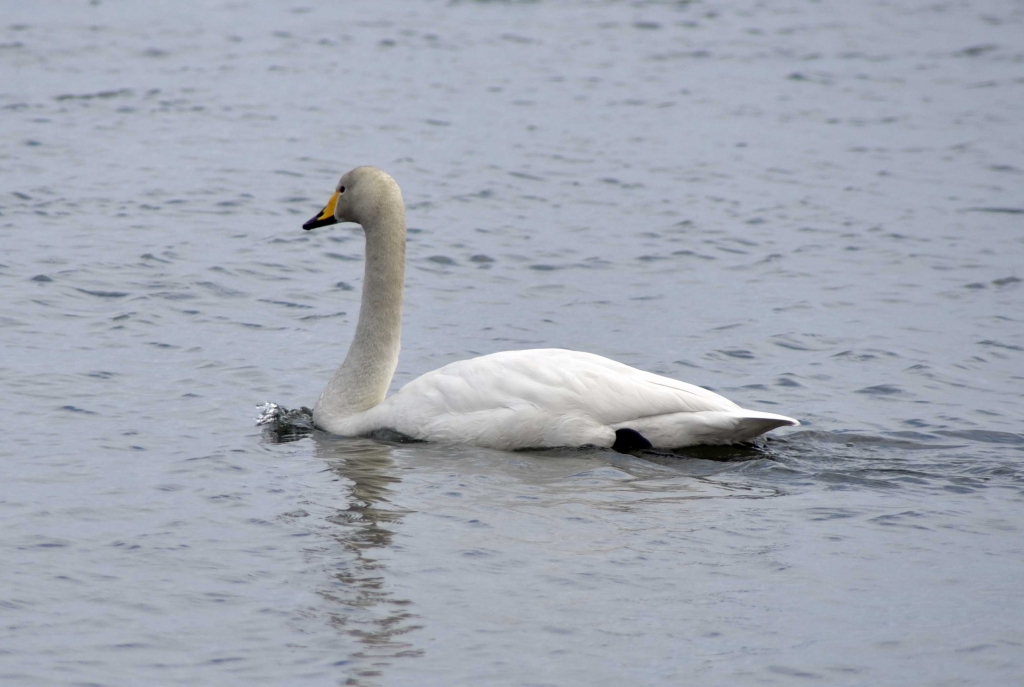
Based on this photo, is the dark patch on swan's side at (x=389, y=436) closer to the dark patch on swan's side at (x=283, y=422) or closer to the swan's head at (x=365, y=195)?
the dark patch on swan's side at (x=283, y=422)

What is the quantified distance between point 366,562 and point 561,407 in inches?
80.3

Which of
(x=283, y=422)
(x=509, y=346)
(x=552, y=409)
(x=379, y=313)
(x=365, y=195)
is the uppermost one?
(x=365, y=195)

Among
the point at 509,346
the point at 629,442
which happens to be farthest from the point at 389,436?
the point at 509,346

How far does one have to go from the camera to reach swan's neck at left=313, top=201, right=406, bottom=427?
9.03 metres

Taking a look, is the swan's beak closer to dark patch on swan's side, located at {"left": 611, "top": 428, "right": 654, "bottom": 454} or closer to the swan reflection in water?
the swan reflection in water

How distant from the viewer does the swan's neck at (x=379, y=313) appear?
9031mm

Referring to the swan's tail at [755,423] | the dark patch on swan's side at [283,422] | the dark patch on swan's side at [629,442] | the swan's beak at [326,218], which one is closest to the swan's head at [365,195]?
the swan's beak at [326,218]

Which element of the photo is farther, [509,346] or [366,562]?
[509,346]

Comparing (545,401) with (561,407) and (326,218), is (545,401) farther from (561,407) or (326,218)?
(326,218)

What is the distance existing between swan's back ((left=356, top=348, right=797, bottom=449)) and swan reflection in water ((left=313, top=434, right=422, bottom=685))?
0.47 meters

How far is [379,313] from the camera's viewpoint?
9.20 metres

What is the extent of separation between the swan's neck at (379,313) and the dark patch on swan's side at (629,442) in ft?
5.57

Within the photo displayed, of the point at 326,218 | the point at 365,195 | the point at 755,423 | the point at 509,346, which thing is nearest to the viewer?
the point at 755,423

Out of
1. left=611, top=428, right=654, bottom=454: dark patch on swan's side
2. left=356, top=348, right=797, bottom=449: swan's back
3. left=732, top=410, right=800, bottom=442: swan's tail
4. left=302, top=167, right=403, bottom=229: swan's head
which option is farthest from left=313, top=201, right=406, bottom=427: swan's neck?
left=732, top=410, right=800, bottom=442: swan's tail
